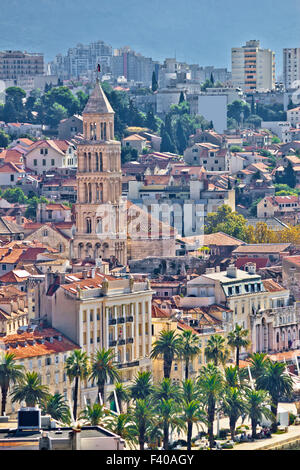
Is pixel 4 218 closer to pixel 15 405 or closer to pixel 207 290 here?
pixel 207 290

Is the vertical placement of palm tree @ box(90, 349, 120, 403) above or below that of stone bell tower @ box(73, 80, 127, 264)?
below

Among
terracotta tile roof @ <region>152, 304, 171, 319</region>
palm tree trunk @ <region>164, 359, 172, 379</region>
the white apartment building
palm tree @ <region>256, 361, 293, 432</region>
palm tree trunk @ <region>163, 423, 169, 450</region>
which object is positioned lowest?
palm tree trunk @ <region>163, 423, 169, 450</region>

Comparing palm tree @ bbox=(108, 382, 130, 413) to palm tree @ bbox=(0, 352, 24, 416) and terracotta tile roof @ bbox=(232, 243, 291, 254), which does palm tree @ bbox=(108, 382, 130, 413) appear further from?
terracotta tile roof @ bbox=(232, 243, 291, 254)

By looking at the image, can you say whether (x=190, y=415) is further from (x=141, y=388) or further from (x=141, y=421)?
(x=141, y=388)

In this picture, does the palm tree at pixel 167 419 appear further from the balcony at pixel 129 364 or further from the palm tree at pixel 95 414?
the balcony at pixel 129 364

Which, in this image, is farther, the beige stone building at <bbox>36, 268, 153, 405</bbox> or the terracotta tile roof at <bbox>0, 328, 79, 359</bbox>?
the beige stone building at <bbox>36, 268, 153, 405</bbox>

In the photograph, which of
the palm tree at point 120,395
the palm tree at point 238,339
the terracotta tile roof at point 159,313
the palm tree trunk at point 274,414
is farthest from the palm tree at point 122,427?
the terracotta tile roof at point 159,313

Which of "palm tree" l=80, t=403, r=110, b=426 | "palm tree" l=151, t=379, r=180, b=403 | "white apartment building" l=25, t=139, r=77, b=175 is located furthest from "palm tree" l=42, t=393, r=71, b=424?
"white apartment building" l=25, t=139, r=77, b=175
